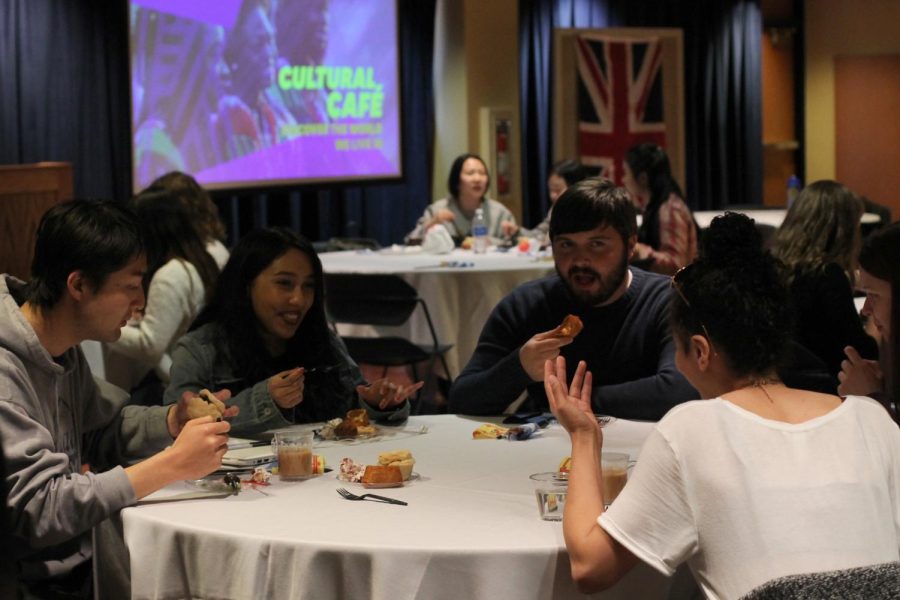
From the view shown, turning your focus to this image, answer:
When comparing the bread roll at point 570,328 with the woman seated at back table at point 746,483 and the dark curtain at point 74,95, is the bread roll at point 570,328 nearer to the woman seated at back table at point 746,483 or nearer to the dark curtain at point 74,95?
the woman seated at back table at point 746,483

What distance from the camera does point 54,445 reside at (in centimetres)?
244

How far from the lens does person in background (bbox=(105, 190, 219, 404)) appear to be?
4.70 metres

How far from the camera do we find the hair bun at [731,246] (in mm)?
2082

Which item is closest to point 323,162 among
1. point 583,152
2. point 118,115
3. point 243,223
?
point 243,223

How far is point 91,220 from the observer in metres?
2.48

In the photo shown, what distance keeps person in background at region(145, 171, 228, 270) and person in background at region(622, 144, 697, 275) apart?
2.27m

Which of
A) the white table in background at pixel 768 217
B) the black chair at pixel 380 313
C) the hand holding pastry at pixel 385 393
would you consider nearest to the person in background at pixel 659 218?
the white table in background at pixel 768 217

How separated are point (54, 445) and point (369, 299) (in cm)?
386

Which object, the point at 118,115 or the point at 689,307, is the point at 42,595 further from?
the point at 118,115

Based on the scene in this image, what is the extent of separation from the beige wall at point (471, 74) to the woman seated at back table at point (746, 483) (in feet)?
28.0

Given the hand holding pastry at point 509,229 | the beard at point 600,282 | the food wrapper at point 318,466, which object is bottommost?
the food wrapper at point 318,466

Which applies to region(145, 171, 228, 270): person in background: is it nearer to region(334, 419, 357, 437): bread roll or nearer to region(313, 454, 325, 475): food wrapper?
region(334, 419, 357, 437): bread roll

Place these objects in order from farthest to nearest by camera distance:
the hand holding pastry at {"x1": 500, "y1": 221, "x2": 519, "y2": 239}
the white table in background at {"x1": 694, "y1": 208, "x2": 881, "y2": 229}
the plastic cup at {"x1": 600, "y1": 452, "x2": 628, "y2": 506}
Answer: the white table in background at {"x1": 694, "y1": 208, "x2": 881, "y2": 229}, the hand holding pastry at {"x1": 500, "y1": 221, "x2": 519, "y2": 239}, the plastic cup at {"x1": 600, "y1": 452, "x2": 628, "y2": 506}

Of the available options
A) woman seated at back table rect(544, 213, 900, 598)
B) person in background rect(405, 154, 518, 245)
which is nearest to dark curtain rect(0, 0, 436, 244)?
person in background rect(405, 154, 518, 245)
